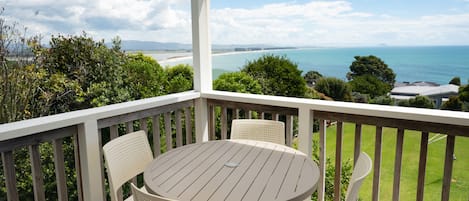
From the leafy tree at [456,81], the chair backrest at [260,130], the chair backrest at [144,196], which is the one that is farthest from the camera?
the leafy tree at [456,81]

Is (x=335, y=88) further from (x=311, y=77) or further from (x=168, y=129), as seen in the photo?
(x=168, y=129)

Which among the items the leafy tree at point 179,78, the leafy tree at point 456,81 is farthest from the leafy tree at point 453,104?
the leafy tree at point 179,78

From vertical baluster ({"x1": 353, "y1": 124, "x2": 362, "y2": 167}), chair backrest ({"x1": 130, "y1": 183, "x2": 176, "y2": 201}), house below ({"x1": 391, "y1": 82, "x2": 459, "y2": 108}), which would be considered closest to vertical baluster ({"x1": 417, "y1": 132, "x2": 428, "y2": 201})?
vertical baluster ({"x1": 353, "y1": 124, "x2": 362, "y2": 167})

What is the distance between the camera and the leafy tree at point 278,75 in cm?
454

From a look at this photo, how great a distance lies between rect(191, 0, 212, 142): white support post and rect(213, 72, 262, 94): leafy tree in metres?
0.92

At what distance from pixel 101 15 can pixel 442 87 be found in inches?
249

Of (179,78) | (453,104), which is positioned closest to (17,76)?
(179,78)

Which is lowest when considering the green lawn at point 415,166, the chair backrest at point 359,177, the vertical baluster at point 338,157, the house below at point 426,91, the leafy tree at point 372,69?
the green lawn at point 415,166

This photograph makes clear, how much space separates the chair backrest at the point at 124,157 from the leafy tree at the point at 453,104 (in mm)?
2850

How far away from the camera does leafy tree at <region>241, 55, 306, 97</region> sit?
454 cm

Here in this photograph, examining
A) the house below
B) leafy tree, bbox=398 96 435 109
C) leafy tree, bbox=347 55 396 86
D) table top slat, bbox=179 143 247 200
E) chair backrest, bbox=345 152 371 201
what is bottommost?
table top slat, bbox=179 143 247 200

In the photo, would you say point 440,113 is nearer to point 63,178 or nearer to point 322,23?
point 63,178

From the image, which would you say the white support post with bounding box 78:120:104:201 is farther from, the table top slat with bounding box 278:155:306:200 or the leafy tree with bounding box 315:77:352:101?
the leafy tree with bounding box 315:77:352:101

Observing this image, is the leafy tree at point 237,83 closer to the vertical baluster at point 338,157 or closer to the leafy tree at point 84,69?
the vertical baluster at point 338,157
